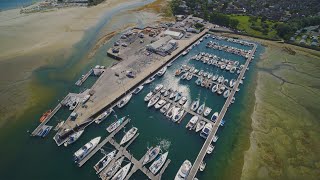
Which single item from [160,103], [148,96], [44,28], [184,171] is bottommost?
[184,171]

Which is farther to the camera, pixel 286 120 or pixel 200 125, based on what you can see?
pixel 286 120

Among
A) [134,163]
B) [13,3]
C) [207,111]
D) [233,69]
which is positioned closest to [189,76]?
[233,69]

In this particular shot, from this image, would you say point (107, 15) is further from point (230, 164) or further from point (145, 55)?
point (230, 164)

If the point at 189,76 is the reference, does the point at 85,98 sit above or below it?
below

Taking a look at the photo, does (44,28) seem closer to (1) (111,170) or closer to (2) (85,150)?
(2) (85,150)

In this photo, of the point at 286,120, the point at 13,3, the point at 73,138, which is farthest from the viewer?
the point at 13,3

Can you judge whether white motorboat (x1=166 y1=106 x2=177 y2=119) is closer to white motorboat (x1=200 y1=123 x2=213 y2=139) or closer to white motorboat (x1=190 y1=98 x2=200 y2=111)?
white motorboat (x1=190 y1=98 x2=200 y2=111)

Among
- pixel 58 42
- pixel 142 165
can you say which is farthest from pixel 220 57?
pixel 58 42
